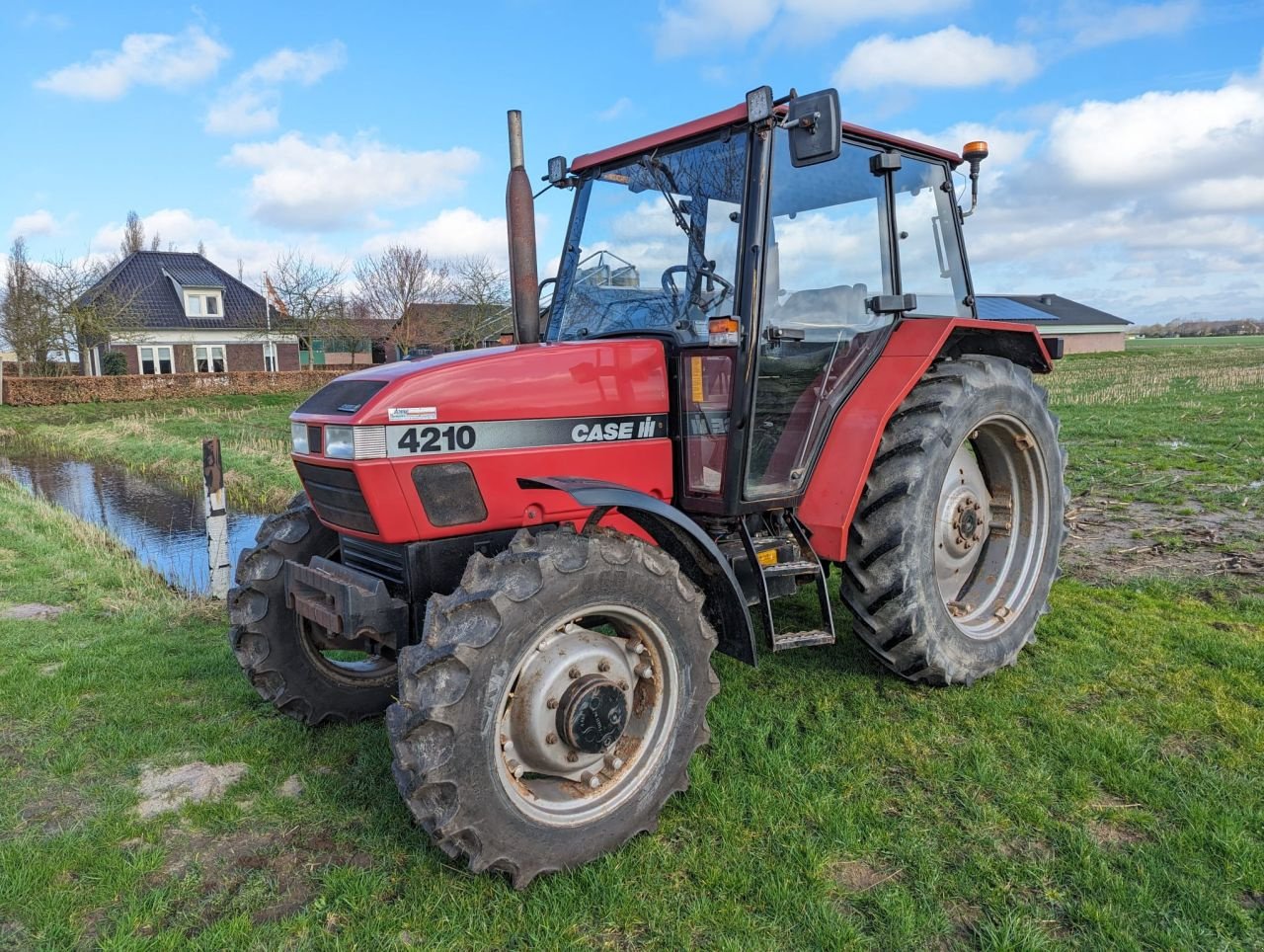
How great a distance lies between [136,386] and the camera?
1051 inches

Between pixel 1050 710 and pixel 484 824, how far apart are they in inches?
102

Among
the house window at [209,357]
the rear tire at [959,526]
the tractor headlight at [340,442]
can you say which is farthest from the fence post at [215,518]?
the house window at [209,357]

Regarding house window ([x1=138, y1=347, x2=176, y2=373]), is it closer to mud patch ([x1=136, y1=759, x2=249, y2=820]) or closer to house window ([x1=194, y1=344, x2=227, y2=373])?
house window ([x1=194, y1=344, x2=227, y2=373])

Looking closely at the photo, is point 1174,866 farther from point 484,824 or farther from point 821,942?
point 484,824

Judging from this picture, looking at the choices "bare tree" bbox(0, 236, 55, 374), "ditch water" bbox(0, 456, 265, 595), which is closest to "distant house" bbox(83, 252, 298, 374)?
"bare tree" bbox(0, 236, 55, 374)

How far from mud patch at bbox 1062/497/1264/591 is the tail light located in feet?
11.4

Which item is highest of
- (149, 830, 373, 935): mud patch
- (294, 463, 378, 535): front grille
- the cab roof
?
the cab roof

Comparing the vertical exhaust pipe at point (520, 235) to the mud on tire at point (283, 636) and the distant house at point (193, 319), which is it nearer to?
the mud on tire at point (283, 636)

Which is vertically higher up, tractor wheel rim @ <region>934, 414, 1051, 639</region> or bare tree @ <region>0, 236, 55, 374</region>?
bare tree @ <region>0, 236, 55, 374</region>

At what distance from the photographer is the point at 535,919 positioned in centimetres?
259

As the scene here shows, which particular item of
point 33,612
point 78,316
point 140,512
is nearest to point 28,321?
point 78,316

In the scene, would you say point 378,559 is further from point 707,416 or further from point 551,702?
point 707,416

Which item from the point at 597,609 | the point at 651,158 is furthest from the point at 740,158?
the point at 597,609

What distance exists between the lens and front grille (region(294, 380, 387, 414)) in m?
3.02
